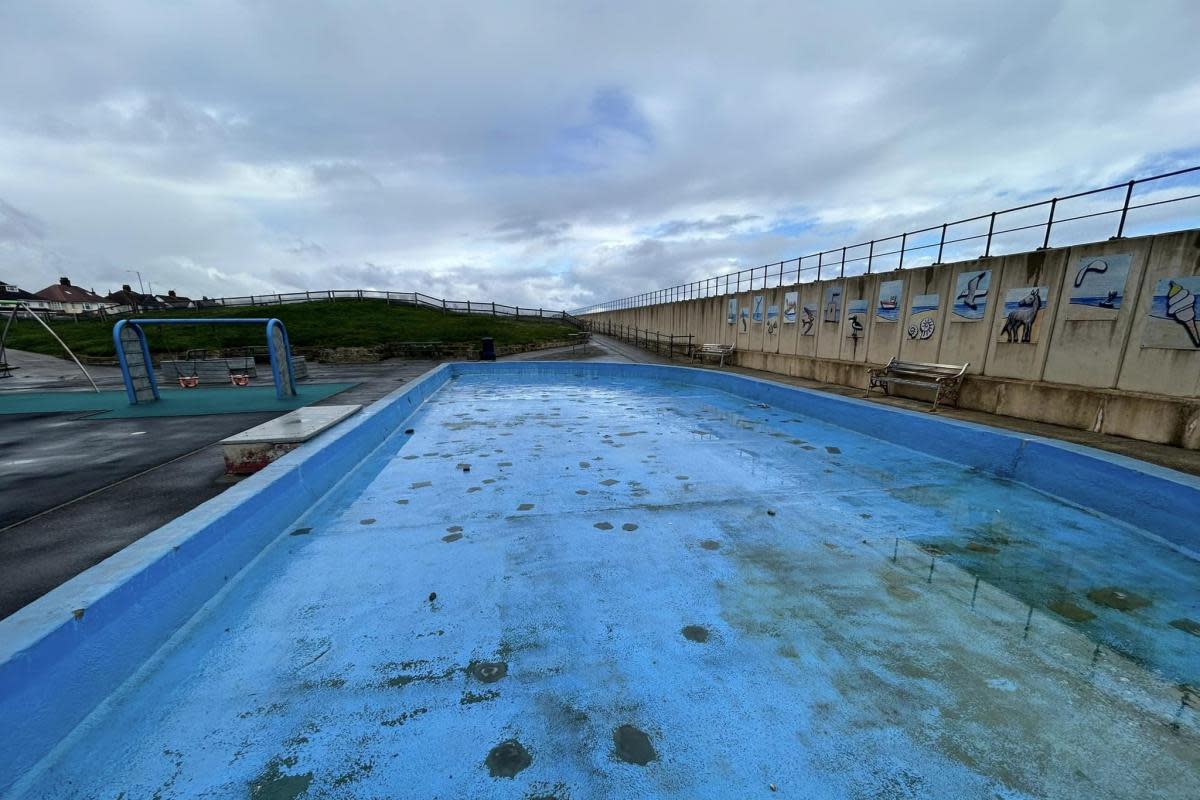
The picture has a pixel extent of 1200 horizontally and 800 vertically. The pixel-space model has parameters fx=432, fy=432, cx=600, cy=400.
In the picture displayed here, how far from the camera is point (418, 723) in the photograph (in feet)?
7.22

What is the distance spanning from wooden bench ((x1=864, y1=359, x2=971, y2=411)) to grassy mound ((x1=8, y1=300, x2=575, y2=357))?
62.2 feet

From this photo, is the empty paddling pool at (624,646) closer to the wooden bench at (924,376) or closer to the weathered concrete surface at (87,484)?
the weathered concrete surface at (87,484)

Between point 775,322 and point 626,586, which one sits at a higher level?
point 775,322

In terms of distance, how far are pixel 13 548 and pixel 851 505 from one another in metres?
7.91

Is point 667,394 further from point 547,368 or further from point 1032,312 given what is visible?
point 1032,312

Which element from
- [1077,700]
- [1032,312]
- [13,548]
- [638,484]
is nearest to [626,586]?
[638,484]

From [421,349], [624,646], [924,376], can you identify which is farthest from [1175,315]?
[421,349]

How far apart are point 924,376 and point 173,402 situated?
17.5 metres

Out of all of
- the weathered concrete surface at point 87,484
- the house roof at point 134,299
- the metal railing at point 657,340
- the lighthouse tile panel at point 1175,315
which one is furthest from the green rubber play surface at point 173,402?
the house roof at point 134,299

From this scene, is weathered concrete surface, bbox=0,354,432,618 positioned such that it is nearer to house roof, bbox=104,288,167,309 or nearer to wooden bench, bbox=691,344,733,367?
wooden bench, bbox=691,344,733,367

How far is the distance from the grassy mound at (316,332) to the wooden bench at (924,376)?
1897cm

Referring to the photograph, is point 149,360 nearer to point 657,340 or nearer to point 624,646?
point 624,646

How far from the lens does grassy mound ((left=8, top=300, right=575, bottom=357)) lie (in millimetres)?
22141

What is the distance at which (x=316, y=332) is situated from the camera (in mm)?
24688
